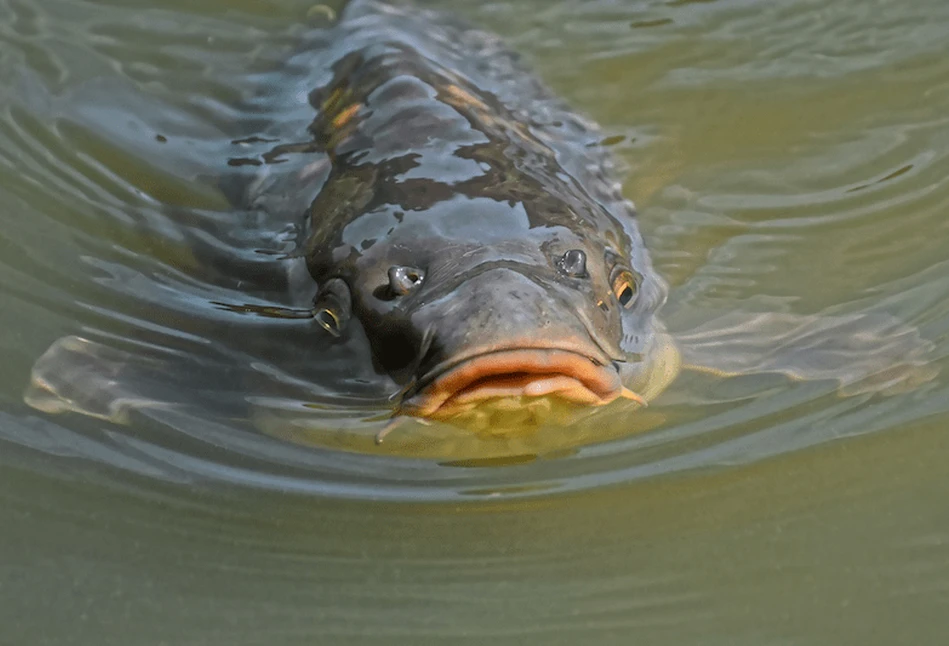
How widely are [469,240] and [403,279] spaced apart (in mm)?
225

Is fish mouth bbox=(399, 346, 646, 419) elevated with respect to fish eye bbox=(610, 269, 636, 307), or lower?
elevated

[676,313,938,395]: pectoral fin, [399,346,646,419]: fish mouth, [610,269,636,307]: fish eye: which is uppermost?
[399,346,646,419]: fish mouth

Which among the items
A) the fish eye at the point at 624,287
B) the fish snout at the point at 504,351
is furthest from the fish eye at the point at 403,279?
the fish eye at the point at 624,287

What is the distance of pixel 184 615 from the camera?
2730mm

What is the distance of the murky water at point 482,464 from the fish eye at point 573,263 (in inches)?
16.6

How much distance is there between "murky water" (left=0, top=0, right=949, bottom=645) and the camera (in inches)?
108

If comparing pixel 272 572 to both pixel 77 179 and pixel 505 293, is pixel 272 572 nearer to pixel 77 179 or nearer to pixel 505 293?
pixel 505 293

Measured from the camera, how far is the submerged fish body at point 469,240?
2818 mm

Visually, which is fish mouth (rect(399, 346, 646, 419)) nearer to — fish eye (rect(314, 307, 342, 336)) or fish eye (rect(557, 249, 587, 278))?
fish eye (rect(557, 249, 587, 278))

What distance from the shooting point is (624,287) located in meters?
3.54

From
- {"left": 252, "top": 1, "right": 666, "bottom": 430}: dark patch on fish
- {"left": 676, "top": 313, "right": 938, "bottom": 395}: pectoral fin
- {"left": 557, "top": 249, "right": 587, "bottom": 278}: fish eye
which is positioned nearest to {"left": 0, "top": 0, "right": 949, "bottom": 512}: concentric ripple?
{"left": 676, "top": 313, "right": 938, "bottom": 395}: pectoral fin

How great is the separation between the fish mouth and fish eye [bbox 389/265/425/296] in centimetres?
32

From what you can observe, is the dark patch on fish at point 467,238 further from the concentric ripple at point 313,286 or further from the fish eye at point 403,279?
the concentric ripple at point 313,286

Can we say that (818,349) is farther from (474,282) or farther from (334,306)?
(334,306)
